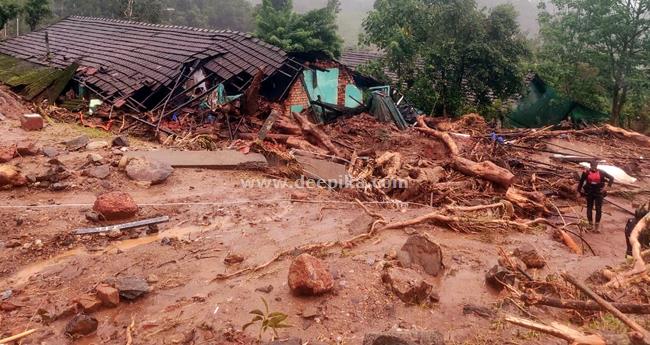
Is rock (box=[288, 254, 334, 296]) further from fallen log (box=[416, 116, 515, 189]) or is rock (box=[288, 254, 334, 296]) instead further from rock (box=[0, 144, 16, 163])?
rock (box=[0, 144, 16, 163])

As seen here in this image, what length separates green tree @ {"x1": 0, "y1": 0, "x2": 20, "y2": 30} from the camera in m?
19.8

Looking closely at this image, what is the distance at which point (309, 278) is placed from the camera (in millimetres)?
4270

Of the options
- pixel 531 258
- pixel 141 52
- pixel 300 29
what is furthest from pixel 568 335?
pixel 300 29

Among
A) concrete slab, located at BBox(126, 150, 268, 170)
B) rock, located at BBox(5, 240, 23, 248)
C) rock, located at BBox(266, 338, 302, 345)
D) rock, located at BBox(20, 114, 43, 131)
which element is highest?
rock, located at BBox(20, 114, 43, 131)

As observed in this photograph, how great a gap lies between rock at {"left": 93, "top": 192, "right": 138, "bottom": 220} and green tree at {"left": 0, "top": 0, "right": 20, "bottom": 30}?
728 inches

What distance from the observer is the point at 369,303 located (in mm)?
4328

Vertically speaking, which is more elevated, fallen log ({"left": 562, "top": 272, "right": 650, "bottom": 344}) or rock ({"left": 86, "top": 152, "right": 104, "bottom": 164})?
fallen log ({"left": 562, "top": 272, "right": 650, "bottom": 344})

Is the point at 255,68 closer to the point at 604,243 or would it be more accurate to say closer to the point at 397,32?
the point at 397,32

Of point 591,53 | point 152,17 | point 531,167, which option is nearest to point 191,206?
point 531,167

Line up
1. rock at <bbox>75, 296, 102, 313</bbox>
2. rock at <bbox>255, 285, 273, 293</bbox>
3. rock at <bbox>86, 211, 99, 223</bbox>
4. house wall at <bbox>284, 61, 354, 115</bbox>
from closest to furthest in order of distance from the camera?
rock at <bbox>75, 296, 102, 313</bbox>
rock at <bbox>255, 285, 273, 293</bbox>
rock at <bbox>86, 211, 99, 223</bbox>
house wall at <bbox>284, 61, 354, 115</bbox>

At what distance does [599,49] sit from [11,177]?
57.3 ft

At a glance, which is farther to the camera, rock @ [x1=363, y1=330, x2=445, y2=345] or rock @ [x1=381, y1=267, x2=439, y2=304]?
rock @ [x1=381, y1=267, x2=439, y2=304]

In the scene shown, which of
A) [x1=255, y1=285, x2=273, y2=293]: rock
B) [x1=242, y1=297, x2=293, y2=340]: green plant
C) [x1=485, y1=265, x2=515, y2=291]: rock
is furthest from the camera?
[x1=485, y1=265, x2=515, y2=291]: rock

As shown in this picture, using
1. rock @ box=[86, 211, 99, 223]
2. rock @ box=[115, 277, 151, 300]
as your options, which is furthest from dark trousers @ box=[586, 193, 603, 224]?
rock @ box=[86, 211, 99, 223]
